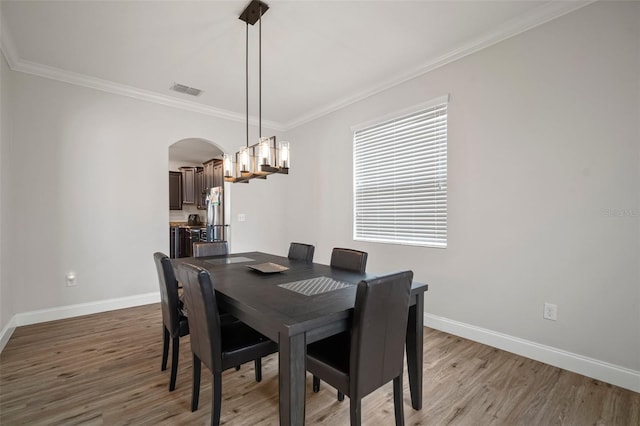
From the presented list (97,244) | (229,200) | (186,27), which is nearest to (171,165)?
(229,200)

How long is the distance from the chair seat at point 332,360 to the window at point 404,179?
186 cm

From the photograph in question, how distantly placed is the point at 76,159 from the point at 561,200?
4.82m

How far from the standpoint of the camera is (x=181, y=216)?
775cm

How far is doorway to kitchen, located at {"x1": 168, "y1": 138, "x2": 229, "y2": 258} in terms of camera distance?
19.4ft

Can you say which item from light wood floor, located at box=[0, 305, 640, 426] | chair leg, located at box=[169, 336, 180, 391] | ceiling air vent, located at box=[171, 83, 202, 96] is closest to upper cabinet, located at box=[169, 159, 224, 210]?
ceiling air vent, located at box=[171, 83, 202, 96]

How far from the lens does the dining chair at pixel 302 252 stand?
113 inches

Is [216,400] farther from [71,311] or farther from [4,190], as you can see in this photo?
[4,190]

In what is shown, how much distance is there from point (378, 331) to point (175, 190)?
729 cm

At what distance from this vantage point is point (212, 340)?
5.08 feet

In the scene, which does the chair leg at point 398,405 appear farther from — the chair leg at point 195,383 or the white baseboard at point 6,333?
the white baseboard at point 6,333

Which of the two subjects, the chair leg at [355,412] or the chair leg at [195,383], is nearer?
the chair leg at [355,412]

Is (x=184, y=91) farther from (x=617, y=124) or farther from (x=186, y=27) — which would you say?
(x=617, y=124)

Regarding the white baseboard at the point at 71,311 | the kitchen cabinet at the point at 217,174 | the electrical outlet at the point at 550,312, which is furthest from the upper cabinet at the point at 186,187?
the electrical outlet at the point at 550,312

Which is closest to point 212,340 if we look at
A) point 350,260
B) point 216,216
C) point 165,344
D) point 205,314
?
point 205,314
